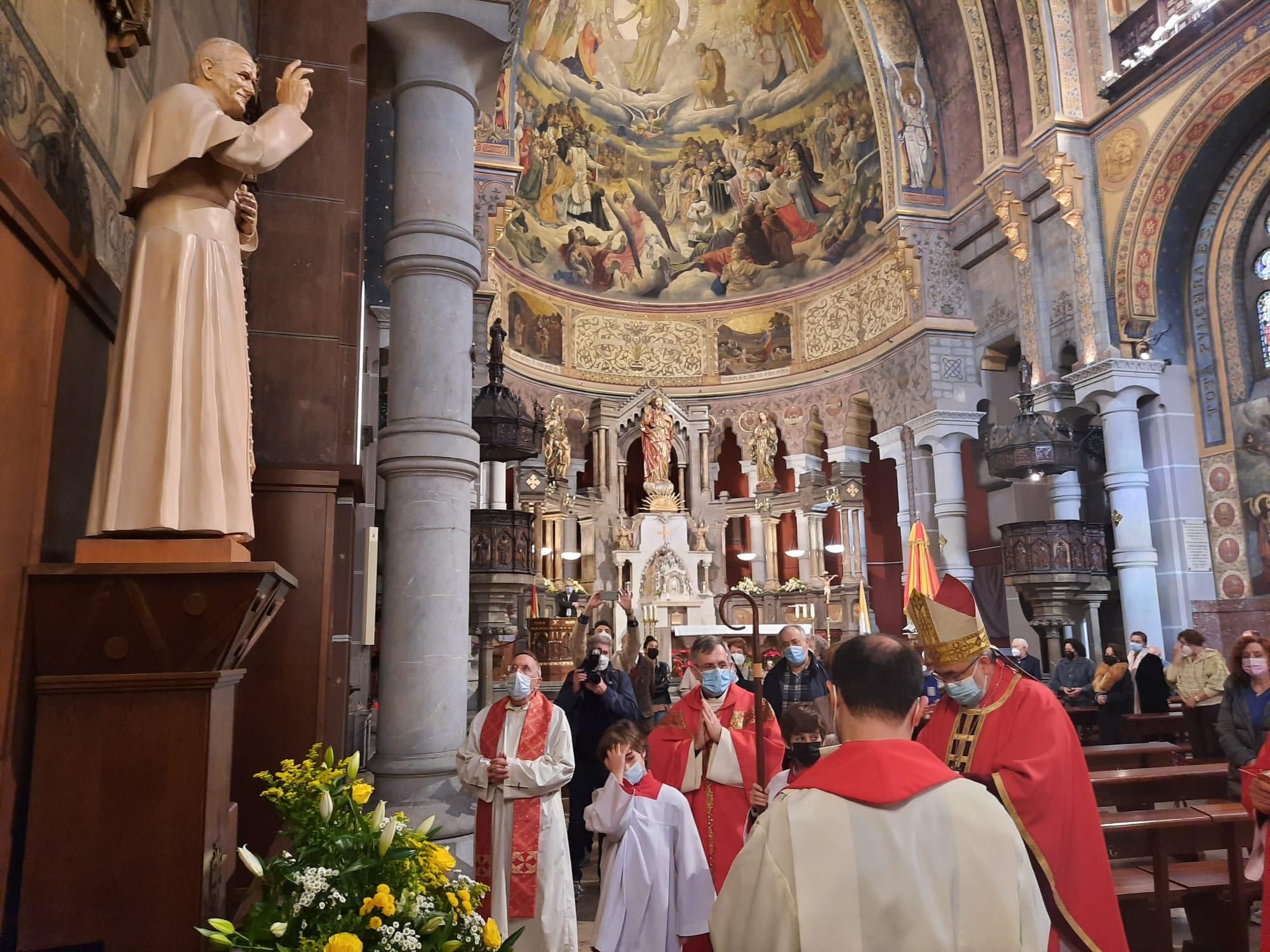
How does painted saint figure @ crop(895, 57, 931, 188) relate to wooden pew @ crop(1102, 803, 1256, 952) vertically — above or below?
above

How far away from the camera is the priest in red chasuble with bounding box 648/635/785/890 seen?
451cm

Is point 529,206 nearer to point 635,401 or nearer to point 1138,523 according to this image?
point 635,401

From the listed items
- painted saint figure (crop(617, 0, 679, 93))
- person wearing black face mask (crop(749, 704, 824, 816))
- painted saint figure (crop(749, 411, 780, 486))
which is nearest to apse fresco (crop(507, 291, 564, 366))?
painted saint figure (crop(749, 411, 780, 486))

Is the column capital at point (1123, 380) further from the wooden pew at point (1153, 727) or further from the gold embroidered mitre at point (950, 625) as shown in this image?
the gold embroidered mitre at point (950, 625)

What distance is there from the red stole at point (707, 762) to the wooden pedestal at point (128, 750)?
8.47 feet

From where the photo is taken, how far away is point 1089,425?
47.9 ft

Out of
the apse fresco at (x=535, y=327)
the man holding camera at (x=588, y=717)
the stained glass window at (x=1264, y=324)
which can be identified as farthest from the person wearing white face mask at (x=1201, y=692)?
the apse fresco at (x=535, y=327)

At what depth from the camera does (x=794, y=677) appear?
259 inches

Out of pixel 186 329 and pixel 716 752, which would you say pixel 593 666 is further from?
pixel 186 329

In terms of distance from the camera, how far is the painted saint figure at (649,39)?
19625 millimetres

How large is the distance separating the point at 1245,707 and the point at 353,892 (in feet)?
19.5

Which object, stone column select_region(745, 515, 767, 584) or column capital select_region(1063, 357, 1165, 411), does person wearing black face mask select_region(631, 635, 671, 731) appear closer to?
column capital select_region(1063, 357, 1165, 411)

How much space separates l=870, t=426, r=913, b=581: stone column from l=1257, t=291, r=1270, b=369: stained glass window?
609cm

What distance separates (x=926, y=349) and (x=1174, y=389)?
4277 mm
